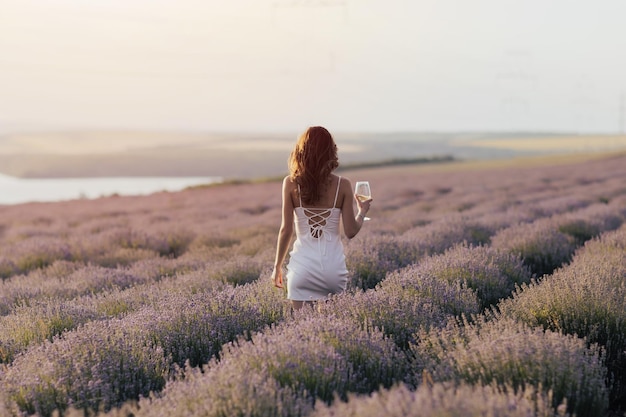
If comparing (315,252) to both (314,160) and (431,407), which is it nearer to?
(314,160)

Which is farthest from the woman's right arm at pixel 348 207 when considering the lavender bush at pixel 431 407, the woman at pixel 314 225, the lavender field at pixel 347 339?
the lavender bush at pixel 431 407

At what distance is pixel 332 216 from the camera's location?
14.6 ft

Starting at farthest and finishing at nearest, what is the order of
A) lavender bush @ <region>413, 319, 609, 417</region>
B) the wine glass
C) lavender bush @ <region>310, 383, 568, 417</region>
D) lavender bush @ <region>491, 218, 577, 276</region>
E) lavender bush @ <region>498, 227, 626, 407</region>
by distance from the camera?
lavender bush @ <region>491, 218, 577, 276</region> < the wine glass < lavender bush @ <region>498, 227, 626, 407</region> < lavender bush @ <region>413, 319, 609, 417</region> < lavender bush @ <region>310, 383, 568, 417</region>

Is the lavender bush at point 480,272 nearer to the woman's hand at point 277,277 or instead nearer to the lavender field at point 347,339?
the lavender field at point 347,339

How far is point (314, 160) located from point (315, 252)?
58cm

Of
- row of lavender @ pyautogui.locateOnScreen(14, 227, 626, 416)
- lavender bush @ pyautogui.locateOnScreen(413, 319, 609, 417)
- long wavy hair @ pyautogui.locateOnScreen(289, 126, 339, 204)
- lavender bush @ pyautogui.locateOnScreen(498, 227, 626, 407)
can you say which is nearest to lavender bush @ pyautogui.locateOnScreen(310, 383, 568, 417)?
row of lavender @ pyautogui.locateOnScreen(14, 227, 626, 416)

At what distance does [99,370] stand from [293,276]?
53.3 inches

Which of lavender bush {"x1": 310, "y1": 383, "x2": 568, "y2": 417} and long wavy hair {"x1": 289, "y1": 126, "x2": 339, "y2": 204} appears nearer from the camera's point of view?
lavender bush {"x1": 310, "y1": 383, "x2": 568, "y2": 417}

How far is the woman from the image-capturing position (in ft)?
14.2

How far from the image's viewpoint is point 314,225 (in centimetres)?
445

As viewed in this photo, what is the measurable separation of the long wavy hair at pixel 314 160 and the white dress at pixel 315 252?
16 centimetres

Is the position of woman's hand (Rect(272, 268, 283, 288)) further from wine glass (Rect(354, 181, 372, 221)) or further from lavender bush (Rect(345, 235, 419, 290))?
lavender bush (Rect(345, 235, 419, 290))

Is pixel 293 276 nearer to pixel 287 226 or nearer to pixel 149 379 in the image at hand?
pixel 287 226

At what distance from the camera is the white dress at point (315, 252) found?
14.6 feet
